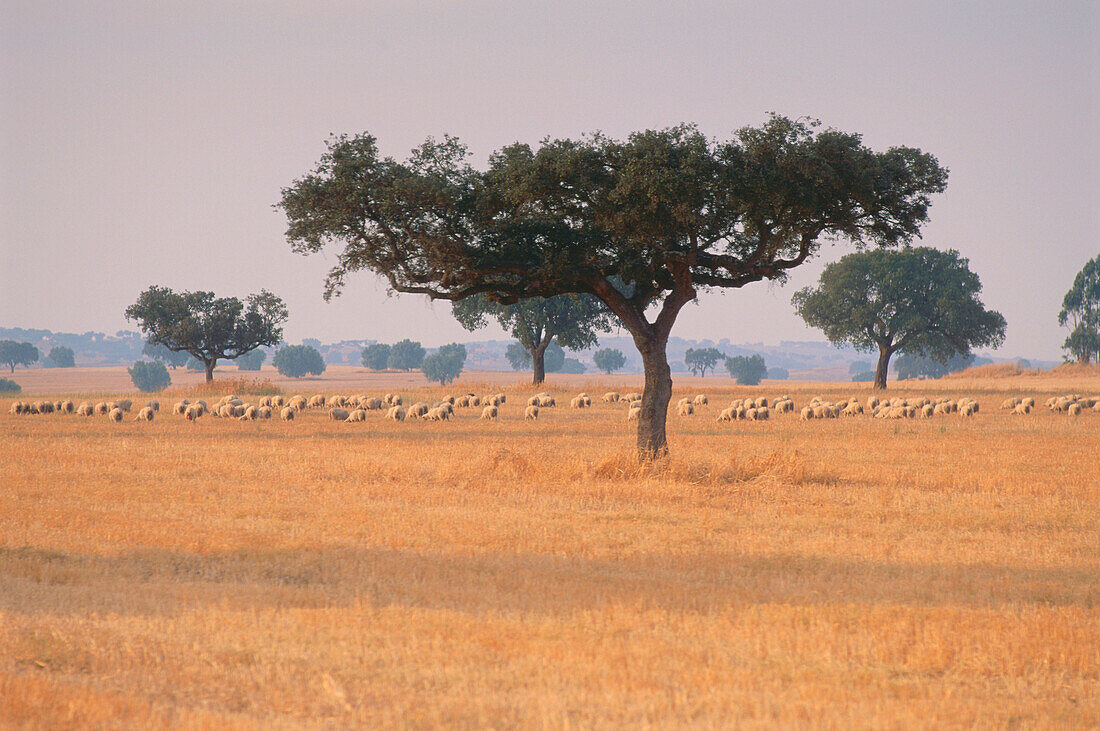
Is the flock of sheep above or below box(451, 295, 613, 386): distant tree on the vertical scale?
below

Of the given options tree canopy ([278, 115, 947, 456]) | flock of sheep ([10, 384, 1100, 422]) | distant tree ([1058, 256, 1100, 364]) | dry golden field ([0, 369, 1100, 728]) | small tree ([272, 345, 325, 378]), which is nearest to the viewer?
dry golden field ([0, 369, 1100, 728])

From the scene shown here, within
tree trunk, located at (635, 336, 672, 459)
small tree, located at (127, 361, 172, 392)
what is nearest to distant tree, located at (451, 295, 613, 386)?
tree trunk, located at (635, 336, 672, 459)

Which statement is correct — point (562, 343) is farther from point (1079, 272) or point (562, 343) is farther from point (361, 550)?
point (1079, 272)

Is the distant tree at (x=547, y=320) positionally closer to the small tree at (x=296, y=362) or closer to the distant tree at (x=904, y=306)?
the distant tree at (x=904, y=306)

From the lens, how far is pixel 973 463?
72.2 feet

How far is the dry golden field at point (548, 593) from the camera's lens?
654 cm

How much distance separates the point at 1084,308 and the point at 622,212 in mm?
117241

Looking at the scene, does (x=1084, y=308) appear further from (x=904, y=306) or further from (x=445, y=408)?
(x=445, y=408)

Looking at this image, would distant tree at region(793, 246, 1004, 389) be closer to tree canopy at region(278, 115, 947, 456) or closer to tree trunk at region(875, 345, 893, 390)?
tree trunk at region(875, 345, 893, 390)

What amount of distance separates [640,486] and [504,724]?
39.2 ft

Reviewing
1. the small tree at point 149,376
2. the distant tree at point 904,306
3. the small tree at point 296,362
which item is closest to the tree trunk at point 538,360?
the distant tree at point 904,306

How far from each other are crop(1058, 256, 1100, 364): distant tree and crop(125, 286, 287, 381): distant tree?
96.3 meters

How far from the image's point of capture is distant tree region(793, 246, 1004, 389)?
71125 mm

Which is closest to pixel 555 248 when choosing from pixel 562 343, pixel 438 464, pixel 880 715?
pixel 438 464
